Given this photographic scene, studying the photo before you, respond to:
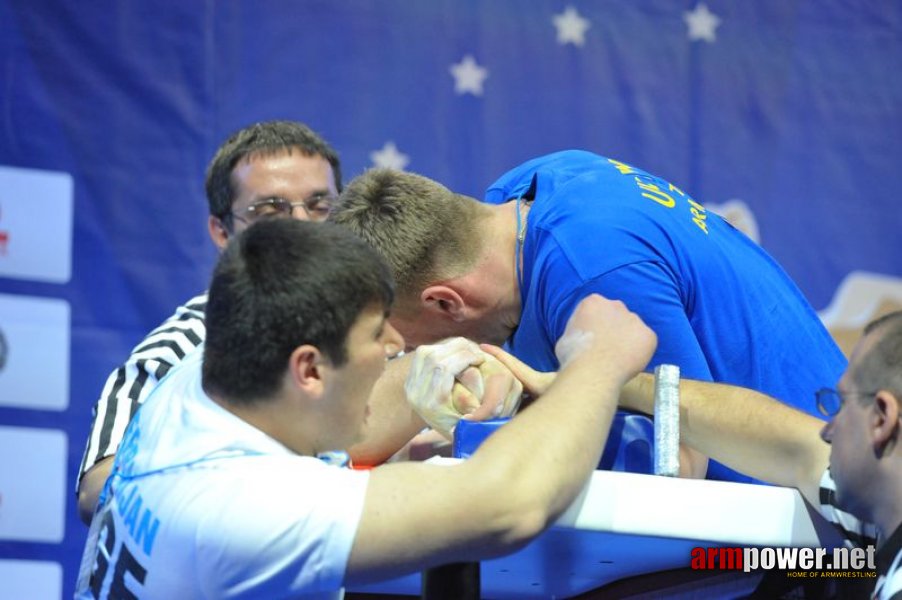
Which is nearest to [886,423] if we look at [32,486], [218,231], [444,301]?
[444,301]

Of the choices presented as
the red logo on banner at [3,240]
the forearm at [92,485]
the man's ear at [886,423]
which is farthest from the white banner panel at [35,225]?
the man's ear at [886,423]

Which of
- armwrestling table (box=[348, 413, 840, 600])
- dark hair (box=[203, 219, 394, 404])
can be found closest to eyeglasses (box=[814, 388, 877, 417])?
armwrestling table (box=[348, 413, 840, 600])

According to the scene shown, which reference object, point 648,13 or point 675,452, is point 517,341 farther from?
point 648,13

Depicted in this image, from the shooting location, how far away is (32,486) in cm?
264

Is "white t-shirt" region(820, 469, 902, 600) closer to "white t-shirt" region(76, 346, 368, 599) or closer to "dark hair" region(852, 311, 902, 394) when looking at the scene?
"dark hair" region(852, 311, 902, 394)

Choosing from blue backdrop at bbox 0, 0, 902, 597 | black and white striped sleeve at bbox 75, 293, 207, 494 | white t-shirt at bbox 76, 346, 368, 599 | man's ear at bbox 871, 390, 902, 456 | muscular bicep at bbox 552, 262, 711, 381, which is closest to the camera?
white t-shirt at bbox 76, 346, 368, 599

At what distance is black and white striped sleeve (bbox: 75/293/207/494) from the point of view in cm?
214

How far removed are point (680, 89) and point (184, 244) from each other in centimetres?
132

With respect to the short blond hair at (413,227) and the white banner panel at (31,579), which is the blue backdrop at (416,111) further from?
the short blond hair at (413,227)

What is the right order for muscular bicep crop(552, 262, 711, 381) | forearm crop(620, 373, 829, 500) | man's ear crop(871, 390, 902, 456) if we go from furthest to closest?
1. muscular bicep crop(552, 262, 711, 381)
2. forearm crop(620, 373, 829, 500)
3. man's ear crop(871, 390, 902, 456)

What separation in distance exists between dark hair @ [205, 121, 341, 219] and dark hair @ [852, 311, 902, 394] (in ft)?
4.73

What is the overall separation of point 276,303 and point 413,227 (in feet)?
2.25

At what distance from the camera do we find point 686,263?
→ 1910mm

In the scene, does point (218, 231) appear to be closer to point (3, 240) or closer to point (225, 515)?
point (3, 240)
